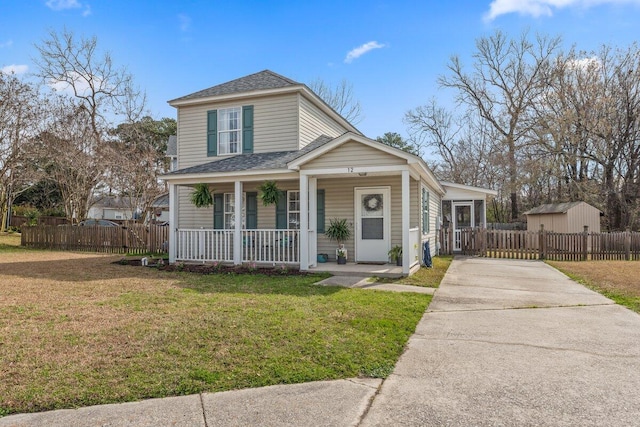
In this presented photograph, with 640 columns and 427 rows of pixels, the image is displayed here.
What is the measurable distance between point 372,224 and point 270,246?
3.12 m

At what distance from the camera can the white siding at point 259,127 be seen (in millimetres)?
12711

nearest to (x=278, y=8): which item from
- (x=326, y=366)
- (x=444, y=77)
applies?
(x=326, y=366)

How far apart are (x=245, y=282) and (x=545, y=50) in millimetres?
27611

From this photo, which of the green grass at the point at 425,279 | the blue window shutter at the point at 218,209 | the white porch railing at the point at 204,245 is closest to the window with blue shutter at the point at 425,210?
→ the green grass at the point at 425,279

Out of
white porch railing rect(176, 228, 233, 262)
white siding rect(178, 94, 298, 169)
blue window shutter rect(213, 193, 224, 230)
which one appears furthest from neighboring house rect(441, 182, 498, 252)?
white porch railing rect(176, 228, 233, 262)

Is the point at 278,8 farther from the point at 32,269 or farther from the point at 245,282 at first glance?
the point at 32,269

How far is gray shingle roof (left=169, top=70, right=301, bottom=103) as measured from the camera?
12875 millimetres

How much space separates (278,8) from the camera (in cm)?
1298

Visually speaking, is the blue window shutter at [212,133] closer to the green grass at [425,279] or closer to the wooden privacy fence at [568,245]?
the green grass at [425,279]

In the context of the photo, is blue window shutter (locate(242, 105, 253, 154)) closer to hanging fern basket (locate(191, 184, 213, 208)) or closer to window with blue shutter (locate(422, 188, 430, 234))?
hanging fern basket (locate(191, 184, 213, 208))

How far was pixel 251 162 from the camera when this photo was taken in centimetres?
1190

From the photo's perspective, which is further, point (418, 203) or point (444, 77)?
point (444, 77)

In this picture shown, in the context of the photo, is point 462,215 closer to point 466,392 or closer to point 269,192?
point 269,192

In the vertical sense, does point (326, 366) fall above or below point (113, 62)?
below
